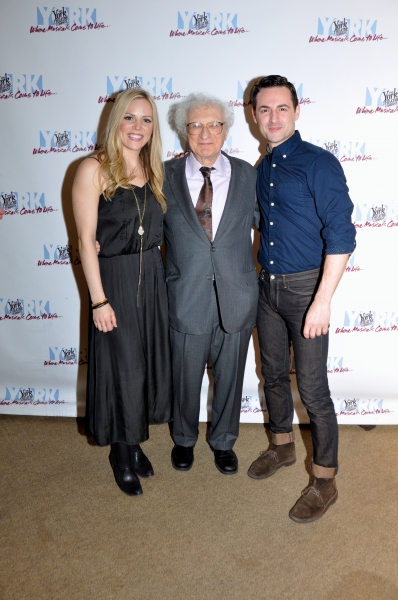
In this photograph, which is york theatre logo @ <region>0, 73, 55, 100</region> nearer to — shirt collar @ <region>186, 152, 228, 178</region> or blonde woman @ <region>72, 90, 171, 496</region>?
blonde woman @ <region>72, 90, 171, 496</region>

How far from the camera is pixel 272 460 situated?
2.65 meters

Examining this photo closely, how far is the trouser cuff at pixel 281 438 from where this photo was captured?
8.75ft

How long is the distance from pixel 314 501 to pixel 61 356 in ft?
5.55

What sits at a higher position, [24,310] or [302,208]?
[302,208]

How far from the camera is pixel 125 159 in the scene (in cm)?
230

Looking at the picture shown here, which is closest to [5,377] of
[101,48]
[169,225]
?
[169,225]

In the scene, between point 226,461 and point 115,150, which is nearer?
point 115,150

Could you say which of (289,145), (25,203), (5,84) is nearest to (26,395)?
(25,203)

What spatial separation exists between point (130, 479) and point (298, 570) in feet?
2.77

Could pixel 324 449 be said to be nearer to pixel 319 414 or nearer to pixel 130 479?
pixel 319 414

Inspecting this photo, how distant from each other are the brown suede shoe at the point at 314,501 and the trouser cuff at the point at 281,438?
315 millimetres

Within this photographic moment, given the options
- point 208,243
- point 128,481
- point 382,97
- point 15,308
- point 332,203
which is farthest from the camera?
point 15,308

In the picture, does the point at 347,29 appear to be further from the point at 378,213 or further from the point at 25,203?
the point at 25,203

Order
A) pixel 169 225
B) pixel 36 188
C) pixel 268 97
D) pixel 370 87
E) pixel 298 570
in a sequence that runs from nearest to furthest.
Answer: pixel 298 570 → pixel 268 97 → pixel 169 225 → pixel 370 87 → pixel 36 188
